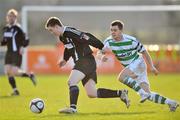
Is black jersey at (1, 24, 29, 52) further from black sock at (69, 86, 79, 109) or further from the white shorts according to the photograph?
black sock at (69, 86, 79, 109)

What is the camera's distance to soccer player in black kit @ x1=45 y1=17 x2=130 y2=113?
442 inches

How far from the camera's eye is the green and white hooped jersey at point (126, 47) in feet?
39.1

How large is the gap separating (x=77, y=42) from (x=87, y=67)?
464 mm

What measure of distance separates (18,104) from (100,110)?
86.5 inches

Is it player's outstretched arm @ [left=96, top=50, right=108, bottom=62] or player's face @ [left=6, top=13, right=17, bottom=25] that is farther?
player's face @ [left=6, top=13, right=17, bottom=25]

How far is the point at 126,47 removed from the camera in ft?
39.2

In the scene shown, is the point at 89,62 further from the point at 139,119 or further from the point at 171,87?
the point at 171,87

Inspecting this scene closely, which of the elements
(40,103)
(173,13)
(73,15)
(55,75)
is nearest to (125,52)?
(40,103)

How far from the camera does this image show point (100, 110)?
39.1 ft

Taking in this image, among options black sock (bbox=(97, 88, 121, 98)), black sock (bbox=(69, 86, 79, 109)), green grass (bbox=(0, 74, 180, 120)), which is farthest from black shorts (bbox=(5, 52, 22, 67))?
black sock (bbox=(69, 86, 79, 109))

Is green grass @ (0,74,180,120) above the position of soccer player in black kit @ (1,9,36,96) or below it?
below

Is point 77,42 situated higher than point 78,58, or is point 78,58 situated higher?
point 77,42

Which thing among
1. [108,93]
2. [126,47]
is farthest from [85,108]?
[126,47]

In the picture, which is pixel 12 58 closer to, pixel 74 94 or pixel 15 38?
pixel 15 38
